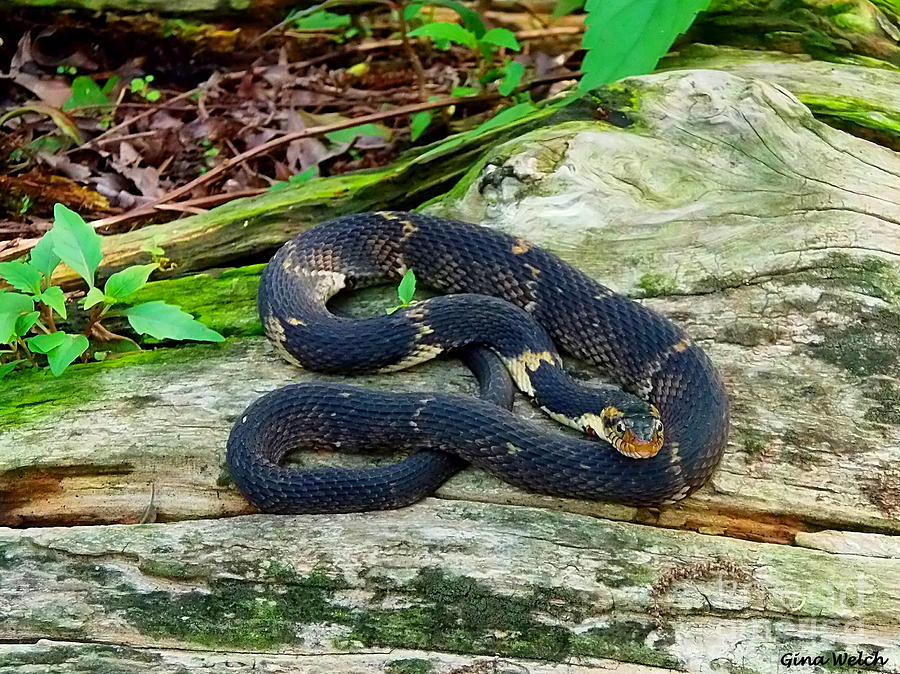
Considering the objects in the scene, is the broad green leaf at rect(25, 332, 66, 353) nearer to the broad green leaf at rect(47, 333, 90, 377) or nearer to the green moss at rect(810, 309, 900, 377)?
the broad green leaf at rect(47, 333, 90, 377)

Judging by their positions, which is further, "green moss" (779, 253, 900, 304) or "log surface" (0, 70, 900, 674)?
"green moss" (779, 253, 900, 304)

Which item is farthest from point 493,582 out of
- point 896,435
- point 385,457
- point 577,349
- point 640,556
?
point 896,435

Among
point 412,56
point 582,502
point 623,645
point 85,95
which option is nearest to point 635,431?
point 582,502

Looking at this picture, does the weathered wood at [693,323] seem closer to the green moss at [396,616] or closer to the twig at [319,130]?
the green moss at [396,616]

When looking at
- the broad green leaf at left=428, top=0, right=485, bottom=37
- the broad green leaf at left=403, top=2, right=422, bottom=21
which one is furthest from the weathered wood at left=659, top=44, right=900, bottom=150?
the broad green leaf at left=403, top=2, right=422, bottom=21

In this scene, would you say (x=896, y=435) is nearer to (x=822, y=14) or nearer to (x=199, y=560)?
(x=199, y=560)

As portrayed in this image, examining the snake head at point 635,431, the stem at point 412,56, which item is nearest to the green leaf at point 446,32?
the stem at point 412,56
